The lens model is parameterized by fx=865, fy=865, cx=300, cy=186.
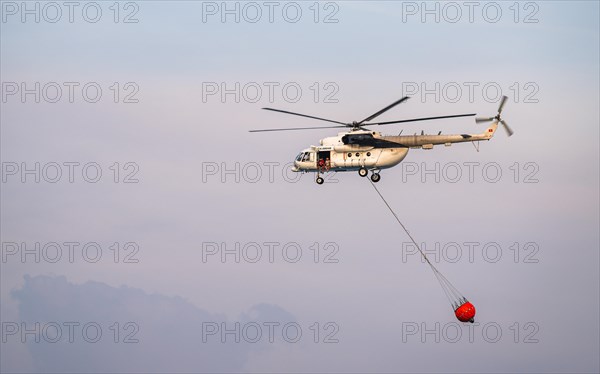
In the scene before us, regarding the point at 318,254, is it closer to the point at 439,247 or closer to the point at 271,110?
the point at 439,247

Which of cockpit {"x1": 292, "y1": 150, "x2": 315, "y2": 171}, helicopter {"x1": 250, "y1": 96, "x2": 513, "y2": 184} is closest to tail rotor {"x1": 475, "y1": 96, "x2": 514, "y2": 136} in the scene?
helicopter {"x1": 250, "y1": 96, "x2": 513, "y2": 184}

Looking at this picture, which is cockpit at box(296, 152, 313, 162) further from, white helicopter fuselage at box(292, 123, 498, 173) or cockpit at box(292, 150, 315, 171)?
white helicopter fuselage at box(292, 123, 498, 173)

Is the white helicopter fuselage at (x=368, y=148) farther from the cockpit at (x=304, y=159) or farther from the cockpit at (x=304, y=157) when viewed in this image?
the cockpit at (x=304, y=157)

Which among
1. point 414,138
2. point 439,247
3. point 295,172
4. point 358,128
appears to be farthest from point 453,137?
point 439,247

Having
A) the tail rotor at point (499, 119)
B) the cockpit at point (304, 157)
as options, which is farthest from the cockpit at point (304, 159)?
the tail rotor at point (499, 119)

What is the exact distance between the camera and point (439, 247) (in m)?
Answer: 89.1

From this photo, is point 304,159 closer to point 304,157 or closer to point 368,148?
point 304,157

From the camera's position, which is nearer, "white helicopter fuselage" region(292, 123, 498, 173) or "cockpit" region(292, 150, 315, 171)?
"white helicopter fuselage" region(292, 123, 498, 173)

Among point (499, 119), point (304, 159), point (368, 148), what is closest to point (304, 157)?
point (304, 159)

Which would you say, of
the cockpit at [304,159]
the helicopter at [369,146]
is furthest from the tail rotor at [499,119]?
the cockpit at [304,159]

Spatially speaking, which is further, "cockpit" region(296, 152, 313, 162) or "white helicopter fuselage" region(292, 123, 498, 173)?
"cockpit" region(296, 152, 313, 162)

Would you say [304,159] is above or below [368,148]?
below

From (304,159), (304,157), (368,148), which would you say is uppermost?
(368,148)

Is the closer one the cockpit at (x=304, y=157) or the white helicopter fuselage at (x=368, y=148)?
the white helicopter fuselage at (x=368, y=148)
